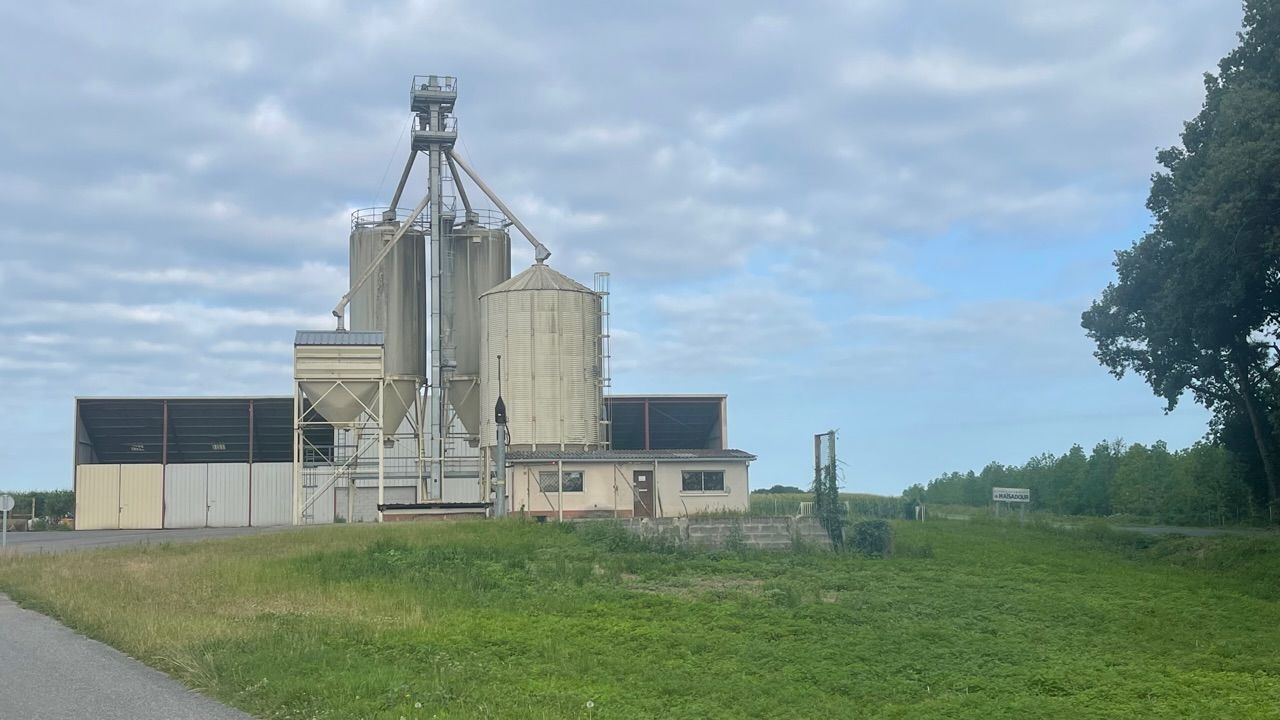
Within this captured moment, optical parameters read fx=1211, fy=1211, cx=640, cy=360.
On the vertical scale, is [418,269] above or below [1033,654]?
above

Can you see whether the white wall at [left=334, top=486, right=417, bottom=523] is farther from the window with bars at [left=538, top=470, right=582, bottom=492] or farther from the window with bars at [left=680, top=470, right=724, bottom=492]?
the window with bars at [left=680, top=470, right=724, bottom=492]

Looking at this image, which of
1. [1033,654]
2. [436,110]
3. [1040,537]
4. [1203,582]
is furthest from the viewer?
[436,110]

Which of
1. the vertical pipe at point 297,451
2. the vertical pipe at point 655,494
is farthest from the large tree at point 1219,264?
the vertical pipe at point 297,451

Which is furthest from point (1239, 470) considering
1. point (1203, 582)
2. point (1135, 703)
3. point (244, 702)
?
point (244, 702)

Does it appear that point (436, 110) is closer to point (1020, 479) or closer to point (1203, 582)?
point (1203, 582)

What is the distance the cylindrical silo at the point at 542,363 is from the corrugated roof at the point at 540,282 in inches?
1.7

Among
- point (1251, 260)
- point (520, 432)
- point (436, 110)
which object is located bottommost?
point (520, 432)

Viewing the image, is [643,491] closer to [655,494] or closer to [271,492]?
[655,494]

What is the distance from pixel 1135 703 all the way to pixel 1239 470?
142 feet

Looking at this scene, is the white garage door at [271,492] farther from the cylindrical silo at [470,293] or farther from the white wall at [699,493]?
the white wall at [699,493]

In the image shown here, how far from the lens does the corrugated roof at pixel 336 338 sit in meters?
50.4

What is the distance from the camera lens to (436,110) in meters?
56.2

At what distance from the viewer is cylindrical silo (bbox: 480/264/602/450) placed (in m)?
50.3

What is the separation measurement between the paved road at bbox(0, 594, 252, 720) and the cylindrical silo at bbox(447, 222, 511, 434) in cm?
Answer: 3632
